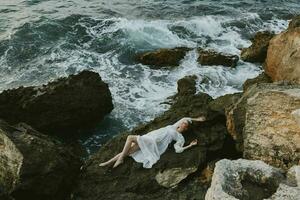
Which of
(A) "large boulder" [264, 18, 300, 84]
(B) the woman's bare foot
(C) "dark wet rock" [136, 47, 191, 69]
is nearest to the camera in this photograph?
(B) the woman's bare foot

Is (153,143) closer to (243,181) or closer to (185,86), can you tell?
(243,181)

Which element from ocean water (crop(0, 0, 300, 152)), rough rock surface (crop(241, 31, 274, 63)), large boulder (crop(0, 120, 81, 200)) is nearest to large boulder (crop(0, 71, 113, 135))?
ocean water (crop(0, 0, 300, 152))

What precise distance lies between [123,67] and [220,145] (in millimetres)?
9271

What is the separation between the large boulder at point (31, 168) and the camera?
27.7 feet

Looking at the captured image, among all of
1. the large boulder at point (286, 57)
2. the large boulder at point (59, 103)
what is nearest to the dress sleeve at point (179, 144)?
the large boulder at point (286, 57)

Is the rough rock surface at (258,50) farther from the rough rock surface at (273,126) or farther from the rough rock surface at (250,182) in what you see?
the rough rock surface at (250,182)

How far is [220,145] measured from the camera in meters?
9.31

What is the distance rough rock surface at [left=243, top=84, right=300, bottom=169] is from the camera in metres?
7.71

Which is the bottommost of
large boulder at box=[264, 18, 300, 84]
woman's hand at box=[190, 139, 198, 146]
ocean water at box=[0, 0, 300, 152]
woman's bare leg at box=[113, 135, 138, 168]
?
ocean water at box=[0, 0, 300, 152]

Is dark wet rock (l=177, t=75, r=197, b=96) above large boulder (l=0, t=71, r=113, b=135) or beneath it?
beneath

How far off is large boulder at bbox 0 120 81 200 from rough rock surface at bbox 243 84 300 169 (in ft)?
11.6

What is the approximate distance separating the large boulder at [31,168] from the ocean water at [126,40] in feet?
12.4

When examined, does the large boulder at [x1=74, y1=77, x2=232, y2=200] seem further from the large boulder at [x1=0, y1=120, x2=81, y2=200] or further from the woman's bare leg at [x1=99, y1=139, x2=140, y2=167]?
the large boulder at [x1=0, y1=120, x2=81, y2=200]

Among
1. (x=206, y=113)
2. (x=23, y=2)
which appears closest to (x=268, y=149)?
(x=206, y=113)
